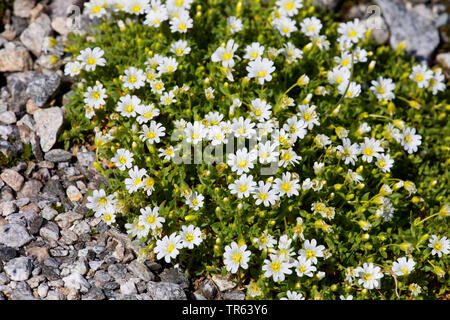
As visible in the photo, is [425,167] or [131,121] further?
[425,167]

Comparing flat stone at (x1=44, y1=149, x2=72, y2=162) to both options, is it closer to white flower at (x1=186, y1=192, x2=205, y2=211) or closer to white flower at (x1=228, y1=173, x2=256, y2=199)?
white flower at (x1=186, y1=192, x2=205, y2=211)

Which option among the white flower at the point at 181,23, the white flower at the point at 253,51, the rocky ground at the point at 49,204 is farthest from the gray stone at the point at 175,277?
the white flower at the point at 181,23

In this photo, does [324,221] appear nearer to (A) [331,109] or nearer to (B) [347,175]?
(B) [347,175]

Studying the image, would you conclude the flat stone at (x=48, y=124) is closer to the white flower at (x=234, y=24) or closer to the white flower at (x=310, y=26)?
the white flower at (x=234, y=24)

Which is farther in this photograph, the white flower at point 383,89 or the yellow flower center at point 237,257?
the white flower at point 383,89

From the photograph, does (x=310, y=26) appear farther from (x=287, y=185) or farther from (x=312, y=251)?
(x=312, y=251)

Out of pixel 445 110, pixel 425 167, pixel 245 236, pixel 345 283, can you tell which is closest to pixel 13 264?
pixel 245 236
